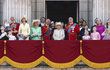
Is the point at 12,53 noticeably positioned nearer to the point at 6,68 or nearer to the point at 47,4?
the point at 6,68

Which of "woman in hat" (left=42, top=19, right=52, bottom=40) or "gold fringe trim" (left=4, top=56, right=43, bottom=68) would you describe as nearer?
"gold fringe trim" (left=4, top=56, right=43, bottom=68)

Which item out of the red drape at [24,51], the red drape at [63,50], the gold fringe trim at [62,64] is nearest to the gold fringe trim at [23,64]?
the red drape at [24,51]

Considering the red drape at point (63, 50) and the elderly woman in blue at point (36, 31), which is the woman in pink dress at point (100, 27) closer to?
the red drape at point (63, 50)

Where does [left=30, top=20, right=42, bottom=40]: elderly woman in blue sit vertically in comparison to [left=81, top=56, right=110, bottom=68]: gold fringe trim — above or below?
above

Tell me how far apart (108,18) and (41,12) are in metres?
3.75

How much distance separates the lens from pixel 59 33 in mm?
23734

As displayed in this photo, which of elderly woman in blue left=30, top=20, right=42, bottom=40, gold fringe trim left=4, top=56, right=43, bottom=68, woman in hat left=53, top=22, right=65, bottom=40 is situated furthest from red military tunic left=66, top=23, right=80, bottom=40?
gold fringe trim left=4, top=56, right=43, bottom=68

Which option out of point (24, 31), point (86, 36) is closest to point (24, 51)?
point (24, 31)

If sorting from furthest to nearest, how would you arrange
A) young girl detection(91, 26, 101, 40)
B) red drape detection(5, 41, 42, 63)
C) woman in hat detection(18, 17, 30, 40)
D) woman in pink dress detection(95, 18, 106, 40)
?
woman in pink dress detection(95, 18, 106, 40)
woman in hat detection(18, 17, 30, 40)
young girl detection(91, 26, 101, 40)
red drape detection(5, 41, 42, 63)

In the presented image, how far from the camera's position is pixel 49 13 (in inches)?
1133

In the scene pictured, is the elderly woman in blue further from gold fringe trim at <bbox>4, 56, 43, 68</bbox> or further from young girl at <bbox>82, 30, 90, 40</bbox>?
young girl at <bbox>82, 30, 90, 40</bbox>

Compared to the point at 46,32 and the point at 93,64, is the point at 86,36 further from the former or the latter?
the point at 46,32

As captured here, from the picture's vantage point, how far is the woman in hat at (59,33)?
23719 millimetres

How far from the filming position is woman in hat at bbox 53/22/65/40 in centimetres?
2372
